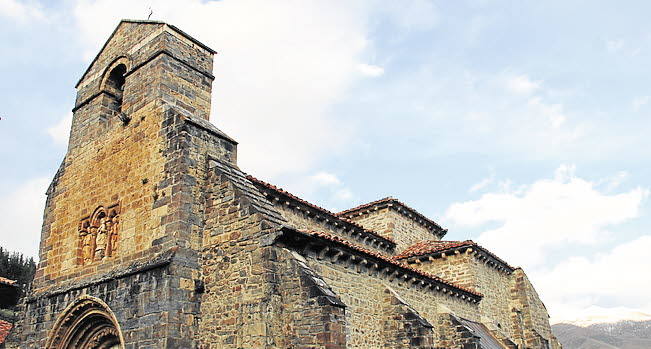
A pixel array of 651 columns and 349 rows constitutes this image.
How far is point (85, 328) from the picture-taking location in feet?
35.9

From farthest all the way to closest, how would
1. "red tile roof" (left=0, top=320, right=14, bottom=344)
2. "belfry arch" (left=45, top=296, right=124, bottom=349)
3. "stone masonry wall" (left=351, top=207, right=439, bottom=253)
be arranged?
"stone masonry wall" (left=351, top=207, right=439, bottom=253) < "red tile roof" (left=0, top=320, right=14, bottom=344) < "belfry arch" (left=45, top=296, right=124, bottom=349)

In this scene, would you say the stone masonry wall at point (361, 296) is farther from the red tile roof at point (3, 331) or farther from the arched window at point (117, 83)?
the red tile roof at point (3, 331)

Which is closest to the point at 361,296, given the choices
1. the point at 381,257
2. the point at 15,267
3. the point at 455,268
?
the point at 381,257

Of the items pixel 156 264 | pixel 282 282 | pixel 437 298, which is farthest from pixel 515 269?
pixel 156 264

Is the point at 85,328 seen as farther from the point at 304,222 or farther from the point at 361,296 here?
the point at 361,296

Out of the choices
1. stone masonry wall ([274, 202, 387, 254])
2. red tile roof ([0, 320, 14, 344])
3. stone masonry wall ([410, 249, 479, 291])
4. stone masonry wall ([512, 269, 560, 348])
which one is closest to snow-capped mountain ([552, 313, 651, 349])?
stone masonry wall ([512, 269, 560, 348])

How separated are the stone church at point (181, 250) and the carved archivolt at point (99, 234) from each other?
1.7 inches

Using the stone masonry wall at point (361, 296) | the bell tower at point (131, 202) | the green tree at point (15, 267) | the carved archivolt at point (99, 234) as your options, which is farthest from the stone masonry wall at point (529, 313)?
the green tree at point (15, 267)

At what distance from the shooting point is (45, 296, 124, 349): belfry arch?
10.5 meters

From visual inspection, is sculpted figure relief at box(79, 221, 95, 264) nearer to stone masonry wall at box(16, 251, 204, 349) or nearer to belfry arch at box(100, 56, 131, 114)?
stone masonry wall at box(16, 251, 204, 349)

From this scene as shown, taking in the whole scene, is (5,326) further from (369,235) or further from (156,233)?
(369,235)

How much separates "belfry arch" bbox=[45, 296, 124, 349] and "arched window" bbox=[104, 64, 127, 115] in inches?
220

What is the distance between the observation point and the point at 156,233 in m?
9.98

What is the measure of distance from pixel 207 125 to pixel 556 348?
65.5 ft
